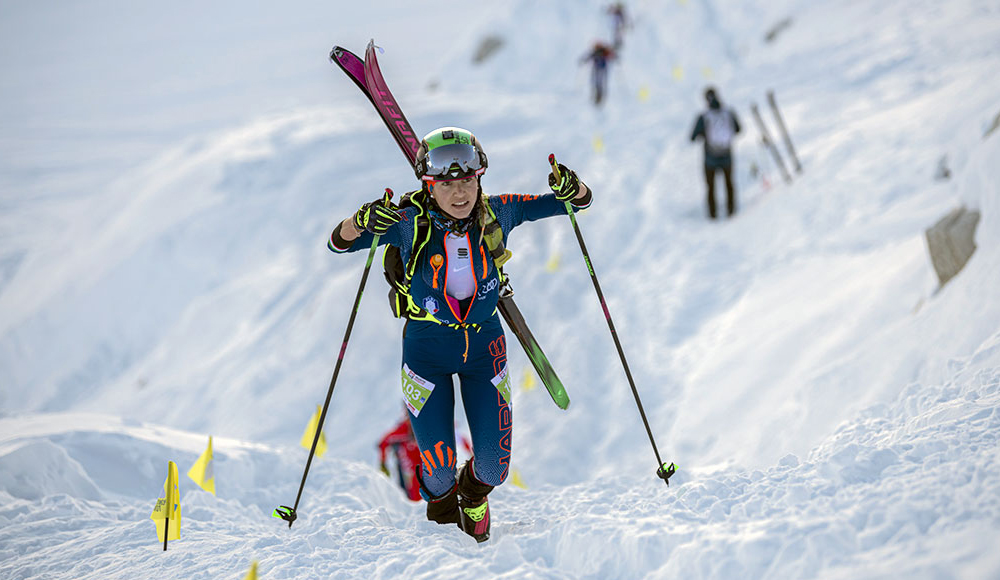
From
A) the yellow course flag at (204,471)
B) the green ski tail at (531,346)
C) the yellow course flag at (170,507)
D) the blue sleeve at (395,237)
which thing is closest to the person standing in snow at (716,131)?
the green ski tail at (531,346)

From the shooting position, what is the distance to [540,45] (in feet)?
89.2

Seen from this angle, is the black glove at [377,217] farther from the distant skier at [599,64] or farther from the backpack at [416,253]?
the distant skier at [599,64]

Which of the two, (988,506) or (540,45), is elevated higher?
(540,45)

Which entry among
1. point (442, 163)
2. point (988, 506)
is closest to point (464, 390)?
point (442, 163)

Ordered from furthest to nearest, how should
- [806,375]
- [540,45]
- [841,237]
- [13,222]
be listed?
[13,222] → [540,45] → [841,237] → [806,375]

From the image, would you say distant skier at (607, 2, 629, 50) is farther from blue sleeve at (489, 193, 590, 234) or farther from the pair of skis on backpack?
blue sleeve at (489, 193, 590, 234)

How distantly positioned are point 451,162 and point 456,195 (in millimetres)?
169

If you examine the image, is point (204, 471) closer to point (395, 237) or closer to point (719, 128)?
point (395, 237)

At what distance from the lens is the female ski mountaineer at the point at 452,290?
354cm

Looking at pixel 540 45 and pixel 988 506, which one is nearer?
pixel 988 506

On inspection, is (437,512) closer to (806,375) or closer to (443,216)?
(443,216)

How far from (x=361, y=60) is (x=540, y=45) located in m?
24.5

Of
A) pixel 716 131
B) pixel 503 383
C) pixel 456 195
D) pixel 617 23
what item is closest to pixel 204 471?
pixel 503 383

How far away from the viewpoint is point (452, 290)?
3.61 metres
